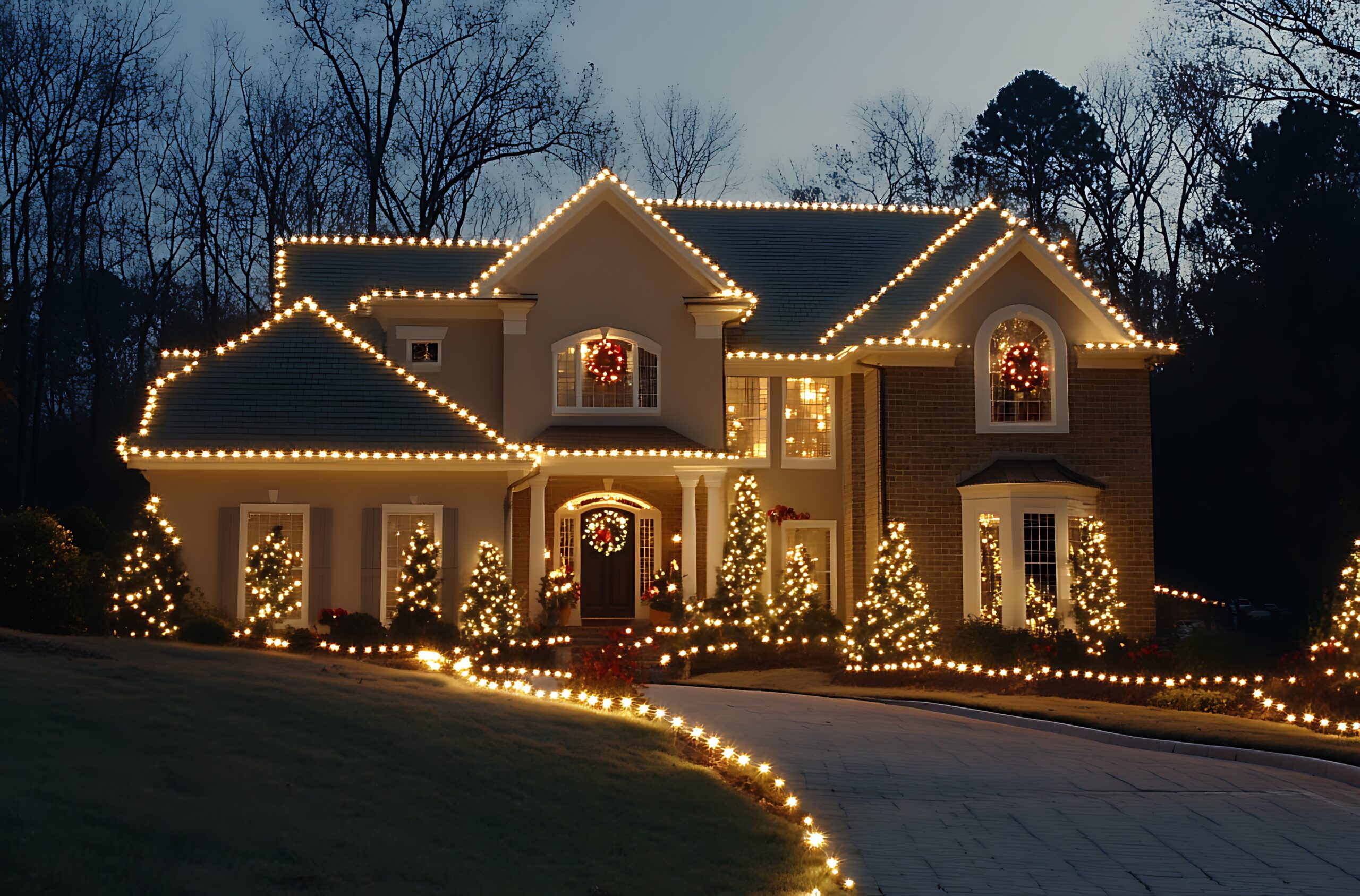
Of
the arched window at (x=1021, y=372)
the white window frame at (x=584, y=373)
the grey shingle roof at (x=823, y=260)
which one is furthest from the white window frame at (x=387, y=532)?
the arched window at (x=1021, y=372)

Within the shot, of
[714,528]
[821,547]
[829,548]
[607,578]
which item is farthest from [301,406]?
[829,548]

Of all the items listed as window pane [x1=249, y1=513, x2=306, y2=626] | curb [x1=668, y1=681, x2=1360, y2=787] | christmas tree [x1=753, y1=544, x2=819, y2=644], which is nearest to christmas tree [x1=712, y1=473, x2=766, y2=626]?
christmas tree [x1=753, y1=544, x2=819, y2=644]

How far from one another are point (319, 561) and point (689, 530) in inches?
255

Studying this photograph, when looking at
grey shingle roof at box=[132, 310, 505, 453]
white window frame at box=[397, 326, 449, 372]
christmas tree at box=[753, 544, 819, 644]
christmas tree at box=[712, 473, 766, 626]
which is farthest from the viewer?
white window frame at box=[397, 326, 449, 372]

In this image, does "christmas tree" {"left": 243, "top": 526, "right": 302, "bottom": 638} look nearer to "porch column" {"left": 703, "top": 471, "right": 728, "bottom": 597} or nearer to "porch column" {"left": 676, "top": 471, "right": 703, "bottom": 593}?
"porch column" {"left": 676, "top": 471, "right": 703, "bottom": 593}

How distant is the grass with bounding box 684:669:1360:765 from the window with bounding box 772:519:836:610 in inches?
144

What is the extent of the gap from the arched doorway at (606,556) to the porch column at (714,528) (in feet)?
6.79

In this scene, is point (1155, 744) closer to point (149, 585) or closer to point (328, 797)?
point (328, 797)

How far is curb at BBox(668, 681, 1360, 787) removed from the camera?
13094 mm

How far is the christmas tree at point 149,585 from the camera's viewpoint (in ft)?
64.0

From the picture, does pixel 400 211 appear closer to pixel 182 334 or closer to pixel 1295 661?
pixel 182 334

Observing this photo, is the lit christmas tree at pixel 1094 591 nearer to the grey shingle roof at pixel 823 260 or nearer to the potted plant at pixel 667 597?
the grey shingle roof at pixel 823 260

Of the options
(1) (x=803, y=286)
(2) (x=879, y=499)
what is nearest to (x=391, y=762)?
(2) (x=879, y=499)

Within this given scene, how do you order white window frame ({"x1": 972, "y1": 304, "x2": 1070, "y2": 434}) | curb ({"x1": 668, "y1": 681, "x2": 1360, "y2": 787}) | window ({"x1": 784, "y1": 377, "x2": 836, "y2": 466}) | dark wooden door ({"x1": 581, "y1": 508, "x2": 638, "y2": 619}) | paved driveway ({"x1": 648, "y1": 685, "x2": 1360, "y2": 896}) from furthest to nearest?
1. dark wooden door ({"x1": 581, "y1": 508, "x2": 638, "y2": 619})
2. window ({"x1": 784, "y1": 377, "x2": 836, "y2": 466})
3. white window frame ({"x1": 972, "y1": 304, "x2": 1070, "y2": 434})
4. curb ({"x1": 668, "y1": 681, "x2": 1360, "y2": 787})
5. paved driveway ({"x1": 648, "y1": 685, "x2": 1360, "y2": 896})
